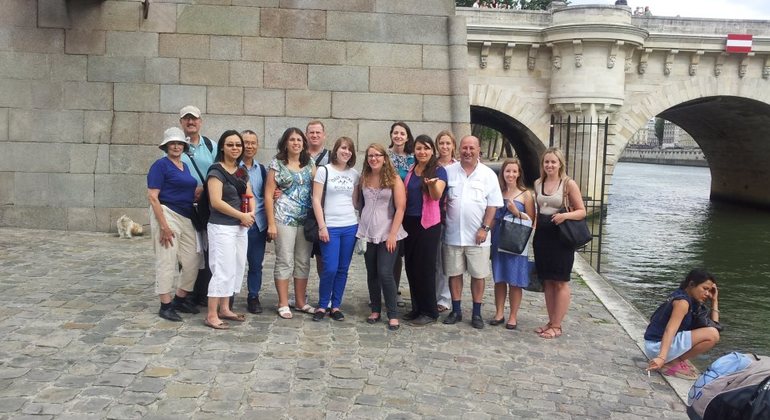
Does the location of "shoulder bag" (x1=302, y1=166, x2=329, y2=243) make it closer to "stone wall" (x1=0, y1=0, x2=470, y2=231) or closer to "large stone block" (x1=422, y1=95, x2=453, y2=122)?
"stone wall" (x1=0, y1=0, x2=470, y2=231)

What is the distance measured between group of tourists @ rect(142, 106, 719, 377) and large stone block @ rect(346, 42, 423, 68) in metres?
3.33

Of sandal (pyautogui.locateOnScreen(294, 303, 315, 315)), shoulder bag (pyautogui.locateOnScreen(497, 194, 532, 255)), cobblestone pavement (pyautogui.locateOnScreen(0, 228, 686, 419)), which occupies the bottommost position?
cobblestone pavement (pyautogui.locateOnScreen(0, 228, 686, 419))

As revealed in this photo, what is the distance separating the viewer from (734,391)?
3246 millimetres

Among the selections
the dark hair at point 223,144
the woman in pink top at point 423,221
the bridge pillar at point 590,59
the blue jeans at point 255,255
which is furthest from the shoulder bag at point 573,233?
the bridge pillar at point 590,59

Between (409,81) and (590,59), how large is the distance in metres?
13.8

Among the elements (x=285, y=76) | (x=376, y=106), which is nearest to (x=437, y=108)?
(x=376, y=106)

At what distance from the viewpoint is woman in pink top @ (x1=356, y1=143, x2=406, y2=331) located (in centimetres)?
530

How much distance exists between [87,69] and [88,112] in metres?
0.52

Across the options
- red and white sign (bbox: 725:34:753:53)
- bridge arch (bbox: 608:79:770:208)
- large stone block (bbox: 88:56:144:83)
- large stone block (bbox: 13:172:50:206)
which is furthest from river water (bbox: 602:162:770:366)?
large stone block (bbox: 13:172:50:206)

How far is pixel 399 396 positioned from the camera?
412 cm

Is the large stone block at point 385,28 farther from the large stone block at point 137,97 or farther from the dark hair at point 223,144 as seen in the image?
the dark hair at point 223,144

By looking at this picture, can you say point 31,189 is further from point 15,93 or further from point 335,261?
point 335,261

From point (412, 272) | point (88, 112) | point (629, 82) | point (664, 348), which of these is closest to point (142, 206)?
point (88, 112)

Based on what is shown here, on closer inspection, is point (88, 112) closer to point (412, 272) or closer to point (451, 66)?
point (451, 66)
